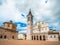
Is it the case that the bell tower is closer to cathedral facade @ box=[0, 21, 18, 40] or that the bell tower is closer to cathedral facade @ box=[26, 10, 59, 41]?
cathedral facade @ box=[26, 10, 59, 41]

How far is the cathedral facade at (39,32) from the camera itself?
5.21 m

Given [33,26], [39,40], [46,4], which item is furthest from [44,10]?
[39,40]

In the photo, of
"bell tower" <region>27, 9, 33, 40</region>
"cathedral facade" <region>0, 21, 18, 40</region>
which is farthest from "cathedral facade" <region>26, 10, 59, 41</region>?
"cathedral facade" <region>0, 21, 18, 40</region>

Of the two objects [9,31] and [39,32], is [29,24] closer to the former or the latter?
[39,32]

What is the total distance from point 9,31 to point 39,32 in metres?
1.12

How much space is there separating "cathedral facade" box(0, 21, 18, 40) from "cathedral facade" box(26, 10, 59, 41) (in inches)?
19.6

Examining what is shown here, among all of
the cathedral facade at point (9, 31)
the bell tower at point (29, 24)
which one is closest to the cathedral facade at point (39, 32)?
the bell tower at point (29, 24)

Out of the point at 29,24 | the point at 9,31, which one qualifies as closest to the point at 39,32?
the point at 29,24

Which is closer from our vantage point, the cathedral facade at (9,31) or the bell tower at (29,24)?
the cathedral facade at (9,31)

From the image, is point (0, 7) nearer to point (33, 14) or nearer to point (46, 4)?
point (33, 14)

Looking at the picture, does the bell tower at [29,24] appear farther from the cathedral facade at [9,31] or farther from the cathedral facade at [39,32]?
the cathedral facade at [9,31]

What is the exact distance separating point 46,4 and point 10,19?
1.46 meters

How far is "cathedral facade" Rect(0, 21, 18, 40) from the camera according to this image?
4910mm

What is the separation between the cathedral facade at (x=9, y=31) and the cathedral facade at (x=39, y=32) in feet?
1.63
